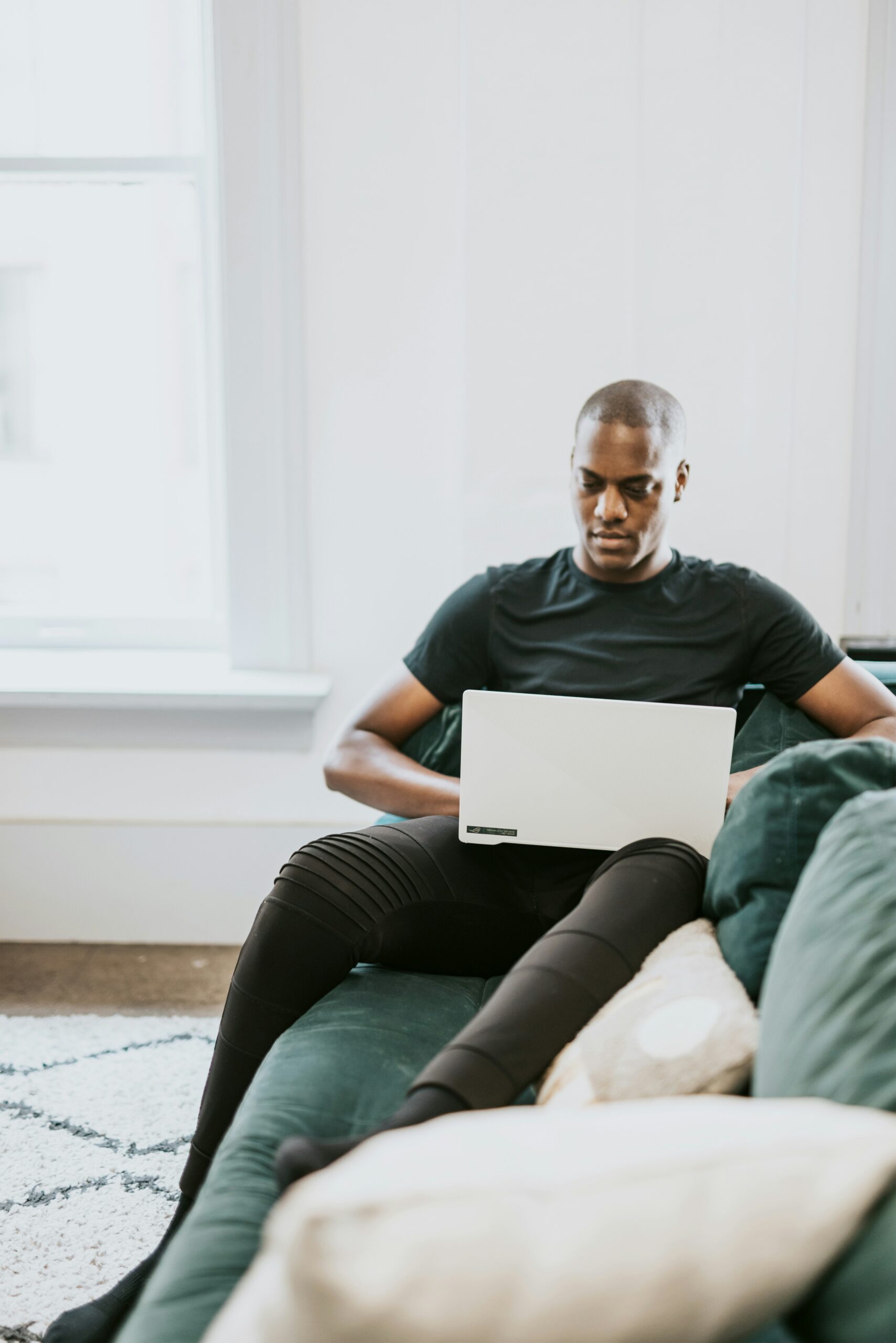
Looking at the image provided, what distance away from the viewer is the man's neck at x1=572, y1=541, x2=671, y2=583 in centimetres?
186

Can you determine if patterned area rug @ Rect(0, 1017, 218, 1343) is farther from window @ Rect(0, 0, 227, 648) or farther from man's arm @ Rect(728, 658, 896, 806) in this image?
man's arm @ Rect(728, 658, 896, 806)

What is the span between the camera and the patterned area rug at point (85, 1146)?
145cm

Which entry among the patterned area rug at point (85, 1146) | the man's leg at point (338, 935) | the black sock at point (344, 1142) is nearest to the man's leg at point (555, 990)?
the black sock at point (344, 1142)

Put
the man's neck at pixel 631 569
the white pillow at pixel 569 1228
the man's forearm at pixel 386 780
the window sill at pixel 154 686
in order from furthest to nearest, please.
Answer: the window sill at pixel 154 686 < the man's neck at pixel 631 569 < the man's forearm at pixel 386 780 < the white pillow at pixel 569 1228

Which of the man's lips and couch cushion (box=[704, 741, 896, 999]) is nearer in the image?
couch cushion (box=[704, 741, 896, 999])

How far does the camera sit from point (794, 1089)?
0.79 m

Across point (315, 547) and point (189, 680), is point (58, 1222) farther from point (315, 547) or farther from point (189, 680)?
point (315, 547)

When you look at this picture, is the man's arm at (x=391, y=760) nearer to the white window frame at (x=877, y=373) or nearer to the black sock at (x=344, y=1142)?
the black sock at (x=344, y=1142)

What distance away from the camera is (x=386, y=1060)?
47.1 inches

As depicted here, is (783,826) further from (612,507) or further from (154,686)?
(154,686)

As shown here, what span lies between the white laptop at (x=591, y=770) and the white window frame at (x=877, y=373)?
131 centimetres

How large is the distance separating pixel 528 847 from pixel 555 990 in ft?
1.84

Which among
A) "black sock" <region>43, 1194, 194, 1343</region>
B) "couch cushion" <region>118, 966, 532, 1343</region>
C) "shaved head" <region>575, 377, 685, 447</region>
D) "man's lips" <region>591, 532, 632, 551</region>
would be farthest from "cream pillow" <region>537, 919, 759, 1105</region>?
"shaved head" <region>575, 377, 685, 447</region>

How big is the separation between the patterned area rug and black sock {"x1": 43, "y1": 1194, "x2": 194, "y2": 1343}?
0.15 metres
